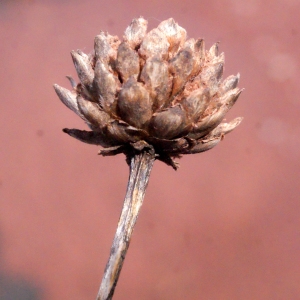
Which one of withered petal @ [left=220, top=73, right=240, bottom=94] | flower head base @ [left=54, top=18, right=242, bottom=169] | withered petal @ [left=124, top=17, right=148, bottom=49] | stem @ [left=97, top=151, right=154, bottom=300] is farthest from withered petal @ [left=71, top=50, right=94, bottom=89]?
withered petal @ [left=220, top=73, right=240, bottom=94]

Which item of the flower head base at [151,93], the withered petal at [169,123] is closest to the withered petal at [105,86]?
the flower head base at [151,93]

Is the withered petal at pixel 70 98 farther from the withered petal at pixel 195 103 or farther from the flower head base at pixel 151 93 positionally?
the withered petal at pixel 195 103

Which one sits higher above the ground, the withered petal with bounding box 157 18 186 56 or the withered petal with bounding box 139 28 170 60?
the withered petal with bounding box 157 18 186 56

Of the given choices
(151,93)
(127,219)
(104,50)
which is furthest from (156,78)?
(127,219)

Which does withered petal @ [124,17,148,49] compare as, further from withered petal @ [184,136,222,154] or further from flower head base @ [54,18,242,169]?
withered petal @ [184,136,222,154]

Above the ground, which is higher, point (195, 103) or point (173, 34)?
point (173, 34)

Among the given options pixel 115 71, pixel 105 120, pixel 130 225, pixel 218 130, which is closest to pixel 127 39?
pixel 115 71

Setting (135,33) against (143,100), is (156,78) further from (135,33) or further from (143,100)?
(135,33)
